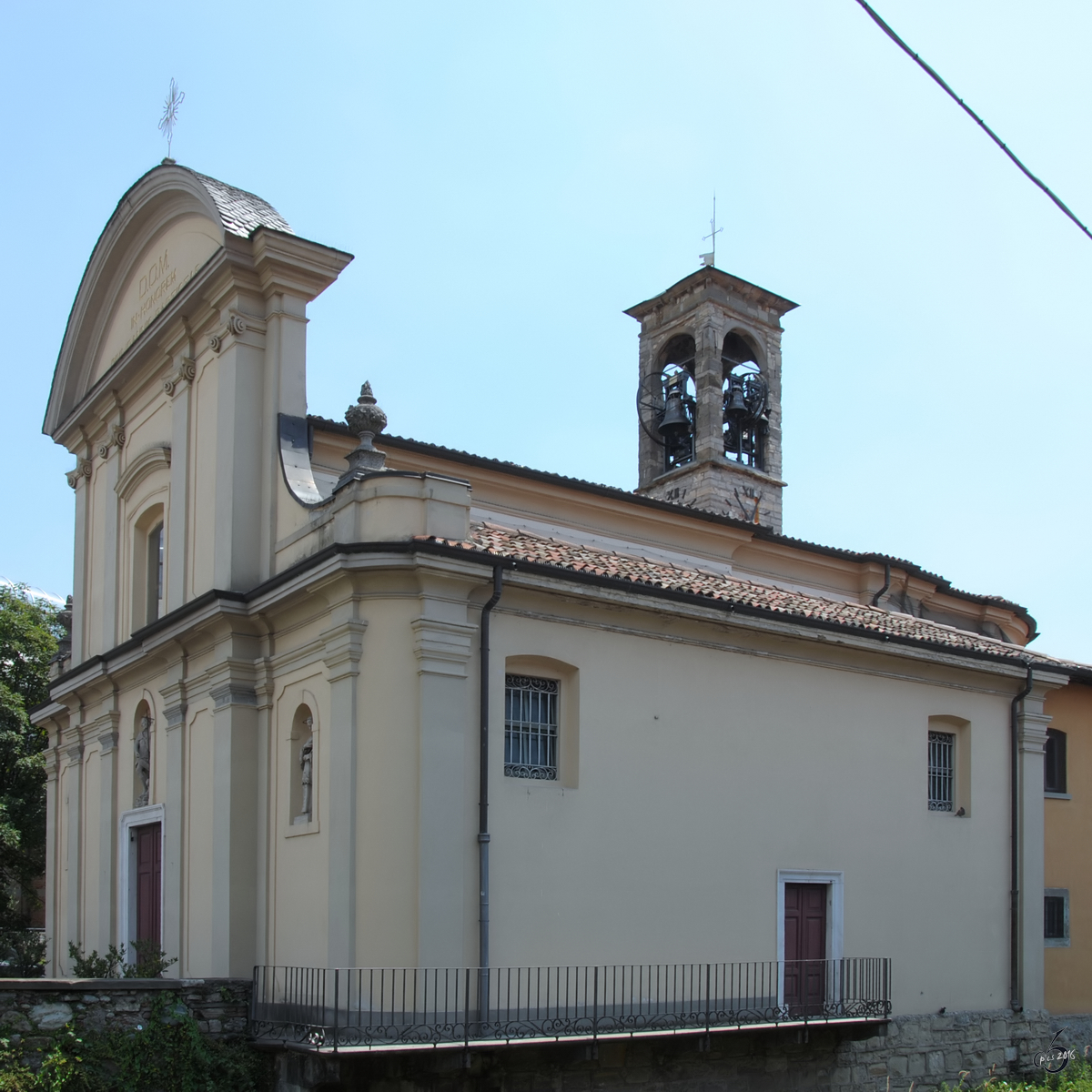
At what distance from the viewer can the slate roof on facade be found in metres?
15.8

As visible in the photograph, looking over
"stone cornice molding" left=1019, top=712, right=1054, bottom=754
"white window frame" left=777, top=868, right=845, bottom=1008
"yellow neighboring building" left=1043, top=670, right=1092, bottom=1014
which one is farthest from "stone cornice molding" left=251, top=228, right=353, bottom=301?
"yellow neighboring building" left=1043, top=670, right=1092, bottom=1014

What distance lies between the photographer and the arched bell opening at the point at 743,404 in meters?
28.8

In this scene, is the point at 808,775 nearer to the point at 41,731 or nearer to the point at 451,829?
the point at 451,829

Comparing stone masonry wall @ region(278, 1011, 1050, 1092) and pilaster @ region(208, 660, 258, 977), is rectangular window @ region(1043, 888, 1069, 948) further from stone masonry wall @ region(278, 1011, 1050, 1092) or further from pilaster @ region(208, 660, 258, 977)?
pilaster @ region(208, 660, 258, 977)

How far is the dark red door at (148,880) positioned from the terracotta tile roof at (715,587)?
5.98 m

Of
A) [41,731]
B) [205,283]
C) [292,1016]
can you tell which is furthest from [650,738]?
[41,731]

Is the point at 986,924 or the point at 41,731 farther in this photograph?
the point at 41,731

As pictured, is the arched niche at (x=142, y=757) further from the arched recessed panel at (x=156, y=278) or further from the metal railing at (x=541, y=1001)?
the arched recessed panel at (x=156, y=278)

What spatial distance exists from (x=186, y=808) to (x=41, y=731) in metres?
15.1

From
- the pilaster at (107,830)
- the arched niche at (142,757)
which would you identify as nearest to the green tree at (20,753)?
the pilaster at (107,830)

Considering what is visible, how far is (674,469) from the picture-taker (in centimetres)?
2848

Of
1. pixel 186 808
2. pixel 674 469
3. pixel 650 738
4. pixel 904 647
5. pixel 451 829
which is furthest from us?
pixel 674 469

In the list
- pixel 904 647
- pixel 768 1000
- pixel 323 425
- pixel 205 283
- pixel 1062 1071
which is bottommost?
pixel 1062 1071

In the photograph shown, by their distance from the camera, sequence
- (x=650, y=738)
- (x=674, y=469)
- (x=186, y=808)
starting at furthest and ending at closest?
(x=674, y=469)
(x=186, y=808)
(x=650, y=738)
